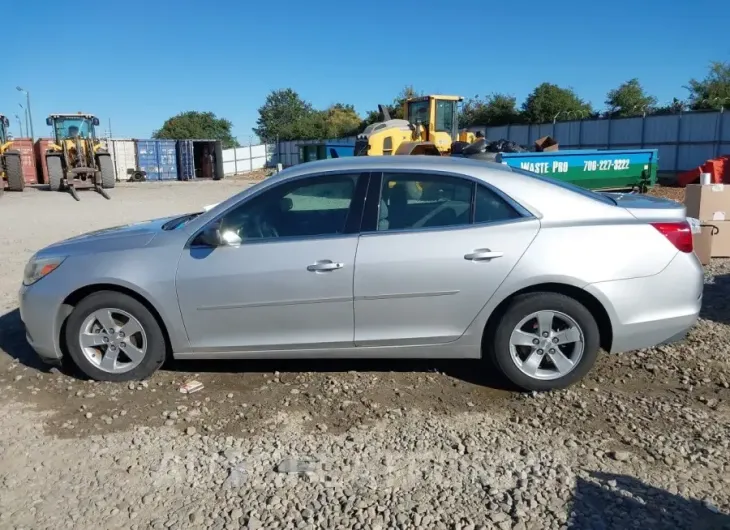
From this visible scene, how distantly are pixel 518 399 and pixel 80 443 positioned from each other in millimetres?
2757

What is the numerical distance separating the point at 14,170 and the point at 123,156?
1287 cm

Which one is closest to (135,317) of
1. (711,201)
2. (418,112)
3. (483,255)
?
(483,255)

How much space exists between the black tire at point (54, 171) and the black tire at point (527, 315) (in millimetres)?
→ 24525

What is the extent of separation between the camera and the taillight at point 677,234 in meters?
4.07

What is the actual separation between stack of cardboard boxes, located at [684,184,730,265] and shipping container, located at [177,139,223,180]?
33044 mm

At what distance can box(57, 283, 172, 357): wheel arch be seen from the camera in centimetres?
432

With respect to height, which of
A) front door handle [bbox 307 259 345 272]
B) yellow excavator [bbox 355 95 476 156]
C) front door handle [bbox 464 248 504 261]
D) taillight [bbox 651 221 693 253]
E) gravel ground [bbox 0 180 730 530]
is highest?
yellow excavator [bbox 355 95 476 156]

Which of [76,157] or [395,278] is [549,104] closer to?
[76,157]

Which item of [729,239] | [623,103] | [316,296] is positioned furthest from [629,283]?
[623,103]

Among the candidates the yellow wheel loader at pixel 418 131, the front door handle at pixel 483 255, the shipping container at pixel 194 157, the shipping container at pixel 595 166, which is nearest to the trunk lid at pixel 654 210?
the front door handle at pixel 483 255

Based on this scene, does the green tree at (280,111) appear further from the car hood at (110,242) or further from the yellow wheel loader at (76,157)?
the car hood at (110,242)

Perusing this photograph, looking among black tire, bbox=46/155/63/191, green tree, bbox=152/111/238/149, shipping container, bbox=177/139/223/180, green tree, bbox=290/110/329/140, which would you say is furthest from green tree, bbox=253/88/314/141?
black tire, bbox=46/155/63/191

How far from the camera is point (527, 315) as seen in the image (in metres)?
4.02

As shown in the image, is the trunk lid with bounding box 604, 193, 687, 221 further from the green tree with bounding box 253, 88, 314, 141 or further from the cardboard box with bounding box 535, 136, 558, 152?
the green tree with bounding box 253, 88, 314, 141
